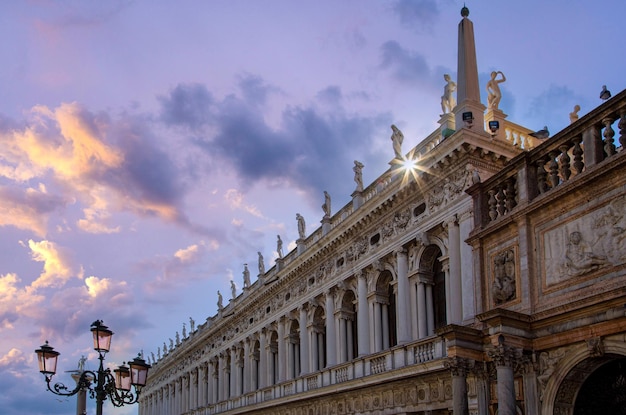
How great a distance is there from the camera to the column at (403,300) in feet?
77.9

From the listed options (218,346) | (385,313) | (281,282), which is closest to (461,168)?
(385,313)

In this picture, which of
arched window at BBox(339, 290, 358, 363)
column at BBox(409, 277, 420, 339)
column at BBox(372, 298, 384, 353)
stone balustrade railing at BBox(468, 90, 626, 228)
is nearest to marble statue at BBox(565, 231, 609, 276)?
stone balustrade railing at BBox(468, 90, 626, 228)

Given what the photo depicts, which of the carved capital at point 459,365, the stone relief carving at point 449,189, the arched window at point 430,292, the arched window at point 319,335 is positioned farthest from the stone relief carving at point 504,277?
the arched window at point 319,335

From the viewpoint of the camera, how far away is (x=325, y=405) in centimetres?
2834

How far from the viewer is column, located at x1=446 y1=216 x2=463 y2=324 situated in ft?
68.6

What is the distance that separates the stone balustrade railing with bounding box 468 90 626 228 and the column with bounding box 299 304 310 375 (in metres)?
16.0

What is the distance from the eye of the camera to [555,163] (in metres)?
15.3

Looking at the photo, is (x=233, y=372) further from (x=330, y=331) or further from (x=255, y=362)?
(x=330, y=331)

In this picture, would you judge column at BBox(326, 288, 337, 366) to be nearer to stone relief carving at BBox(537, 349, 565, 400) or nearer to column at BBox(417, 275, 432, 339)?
column at BBox(417, 275, 432, 339)

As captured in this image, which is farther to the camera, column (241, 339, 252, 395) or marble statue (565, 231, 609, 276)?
column (241, 339, 252, 395)

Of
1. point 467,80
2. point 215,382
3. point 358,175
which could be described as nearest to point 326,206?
point 358,175

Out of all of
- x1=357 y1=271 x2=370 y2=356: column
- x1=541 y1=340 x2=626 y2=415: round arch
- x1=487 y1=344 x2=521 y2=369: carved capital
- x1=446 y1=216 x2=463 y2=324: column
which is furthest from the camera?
x1=357 y1=271 x2=370 y2=356: column

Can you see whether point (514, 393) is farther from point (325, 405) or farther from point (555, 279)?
point (325, 405)

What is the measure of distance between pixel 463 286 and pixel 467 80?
6078 millimetres
